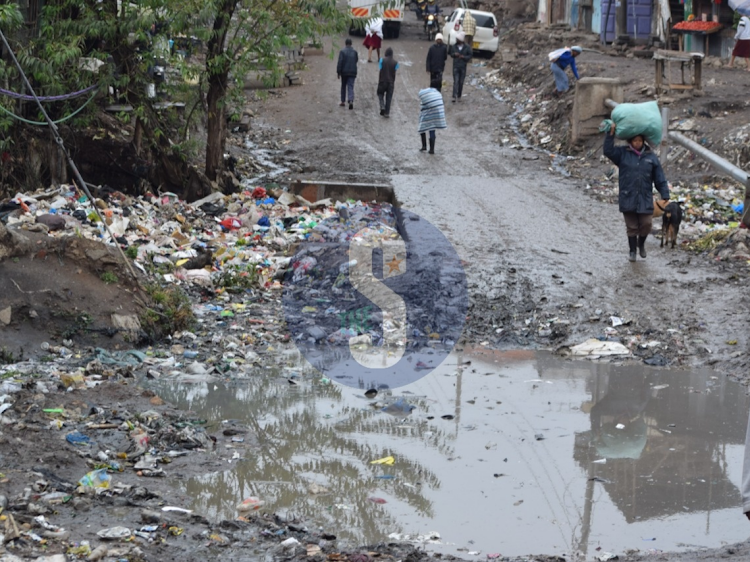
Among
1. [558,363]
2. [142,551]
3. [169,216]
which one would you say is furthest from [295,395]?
[169,216]

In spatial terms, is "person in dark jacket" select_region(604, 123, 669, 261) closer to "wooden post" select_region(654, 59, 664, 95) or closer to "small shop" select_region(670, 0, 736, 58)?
"wooden post" select_region(654, 59, 664, 95)

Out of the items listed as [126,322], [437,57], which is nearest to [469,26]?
[437,57]

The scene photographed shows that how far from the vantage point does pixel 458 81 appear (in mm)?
21953

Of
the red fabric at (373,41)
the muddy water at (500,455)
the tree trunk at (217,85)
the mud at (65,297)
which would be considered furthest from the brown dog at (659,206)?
the red fabric at (373,41)

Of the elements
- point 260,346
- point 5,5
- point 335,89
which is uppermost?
point 5,5

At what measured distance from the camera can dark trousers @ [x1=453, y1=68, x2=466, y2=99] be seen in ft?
71.7

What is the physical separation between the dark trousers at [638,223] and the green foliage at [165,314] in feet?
15.5

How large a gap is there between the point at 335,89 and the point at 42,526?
19503 mm

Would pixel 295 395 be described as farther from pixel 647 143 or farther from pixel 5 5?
pixel 5 5

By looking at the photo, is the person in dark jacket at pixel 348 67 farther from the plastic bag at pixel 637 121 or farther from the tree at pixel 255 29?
the plastic bag at pixel 637 121

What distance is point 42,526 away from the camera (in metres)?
4.36

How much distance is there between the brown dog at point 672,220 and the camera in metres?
10.3

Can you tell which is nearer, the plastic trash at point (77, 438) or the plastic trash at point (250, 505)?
the plastic trash at point (250, 505)

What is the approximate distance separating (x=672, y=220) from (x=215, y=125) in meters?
6.90
